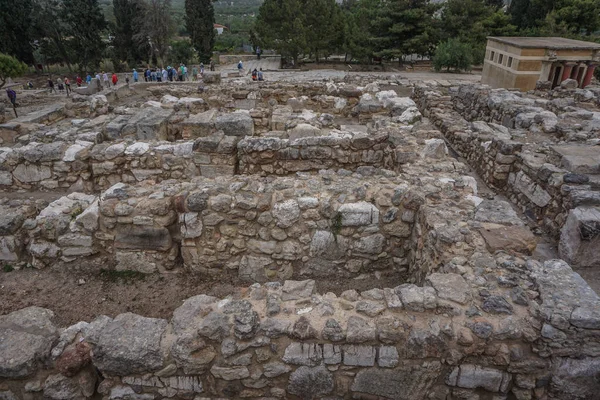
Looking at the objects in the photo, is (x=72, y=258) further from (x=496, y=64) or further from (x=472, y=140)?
(x=496, y=64)

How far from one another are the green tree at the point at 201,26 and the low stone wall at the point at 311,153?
27265mm

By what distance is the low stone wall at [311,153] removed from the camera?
6.83 meters

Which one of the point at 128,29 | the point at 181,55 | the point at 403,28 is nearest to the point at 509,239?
the point at 403,28

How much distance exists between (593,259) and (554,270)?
60.0 inches

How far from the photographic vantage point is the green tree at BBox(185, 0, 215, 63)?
101 feet

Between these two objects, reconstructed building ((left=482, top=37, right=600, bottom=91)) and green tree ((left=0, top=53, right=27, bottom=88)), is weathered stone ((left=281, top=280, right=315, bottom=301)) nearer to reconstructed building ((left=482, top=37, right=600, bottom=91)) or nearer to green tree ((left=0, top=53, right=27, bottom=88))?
reconstructed building ((left=482, top=37, right=600, bottom=91))

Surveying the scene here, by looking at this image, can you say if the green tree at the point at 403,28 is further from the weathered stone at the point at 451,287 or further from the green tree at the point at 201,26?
the weathered stone at the point at 451,287

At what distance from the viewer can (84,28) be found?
30.4 metres

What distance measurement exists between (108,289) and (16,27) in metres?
34.0

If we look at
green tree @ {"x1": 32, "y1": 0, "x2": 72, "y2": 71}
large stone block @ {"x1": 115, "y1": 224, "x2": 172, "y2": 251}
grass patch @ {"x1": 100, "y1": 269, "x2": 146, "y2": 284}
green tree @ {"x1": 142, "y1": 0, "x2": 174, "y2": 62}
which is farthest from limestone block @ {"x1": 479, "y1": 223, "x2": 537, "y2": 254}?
green tree @ {"x1": 32, "y1": 0, "x2": 72, "y2": 71}

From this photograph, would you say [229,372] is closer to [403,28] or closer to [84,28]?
[403,28]

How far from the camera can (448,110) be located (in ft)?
36.0

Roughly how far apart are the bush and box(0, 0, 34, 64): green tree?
2985 cm

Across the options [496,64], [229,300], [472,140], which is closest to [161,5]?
[496,64]
